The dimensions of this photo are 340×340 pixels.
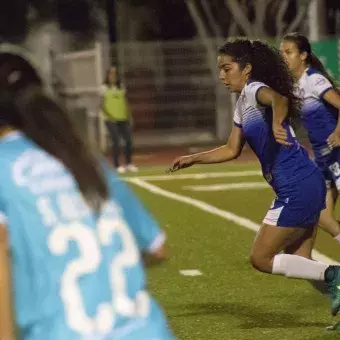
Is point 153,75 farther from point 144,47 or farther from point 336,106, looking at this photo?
point 336,106

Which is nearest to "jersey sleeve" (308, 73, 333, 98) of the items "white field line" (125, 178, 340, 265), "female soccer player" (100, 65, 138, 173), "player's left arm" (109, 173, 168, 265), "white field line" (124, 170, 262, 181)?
"white field line" (125, 178, 340, 265)

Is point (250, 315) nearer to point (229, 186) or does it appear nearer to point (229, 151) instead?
point (229, 151)

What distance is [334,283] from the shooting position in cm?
614

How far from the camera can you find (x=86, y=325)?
2529 mm

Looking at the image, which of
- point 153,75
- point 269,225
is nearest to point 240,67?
point 269,225

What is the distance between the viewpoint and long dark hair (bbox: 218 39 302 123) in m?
6.20

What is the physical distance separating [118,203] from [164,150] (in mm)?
21362

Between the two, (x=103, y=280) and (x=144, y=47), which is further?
(x=144, y=47)

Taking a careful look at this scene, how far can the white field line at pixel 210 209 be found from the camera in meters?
8.79

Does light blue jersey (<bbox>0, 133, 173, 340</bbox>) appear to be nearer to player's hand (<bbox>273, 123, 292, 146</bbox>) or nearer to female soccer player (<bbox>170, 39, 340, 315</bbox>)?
player's hand (<bbox>273, 123, 292, 146</bbox>)

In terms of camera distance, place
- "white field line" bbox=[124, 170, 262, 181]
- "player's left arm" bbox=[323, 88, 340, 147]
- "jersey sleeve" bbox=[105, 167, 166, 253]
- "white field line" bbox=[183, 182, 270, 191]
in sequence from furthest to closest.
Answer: "white field line" bbox=[124, 170, 262, 181], "white field line" bbox=[183, 182, 270, 191], "player's left arm" bbox=[323, 88, 340, 147], "jersey sleeve" bbox=[105, 167, 166, 253]

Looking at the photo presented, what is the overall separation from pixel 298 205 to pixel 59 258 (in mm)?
3801

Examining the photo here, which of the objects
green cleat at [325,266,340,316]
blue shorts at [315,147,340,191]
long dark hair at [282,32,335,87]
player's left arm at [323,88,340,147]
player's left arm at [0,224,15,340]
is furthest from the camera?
blue shorts at [315,147,340,191]

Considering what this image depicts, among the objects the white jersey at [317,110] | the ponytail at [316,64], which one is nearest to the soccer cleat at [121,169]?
the white jersey at [317,110]
